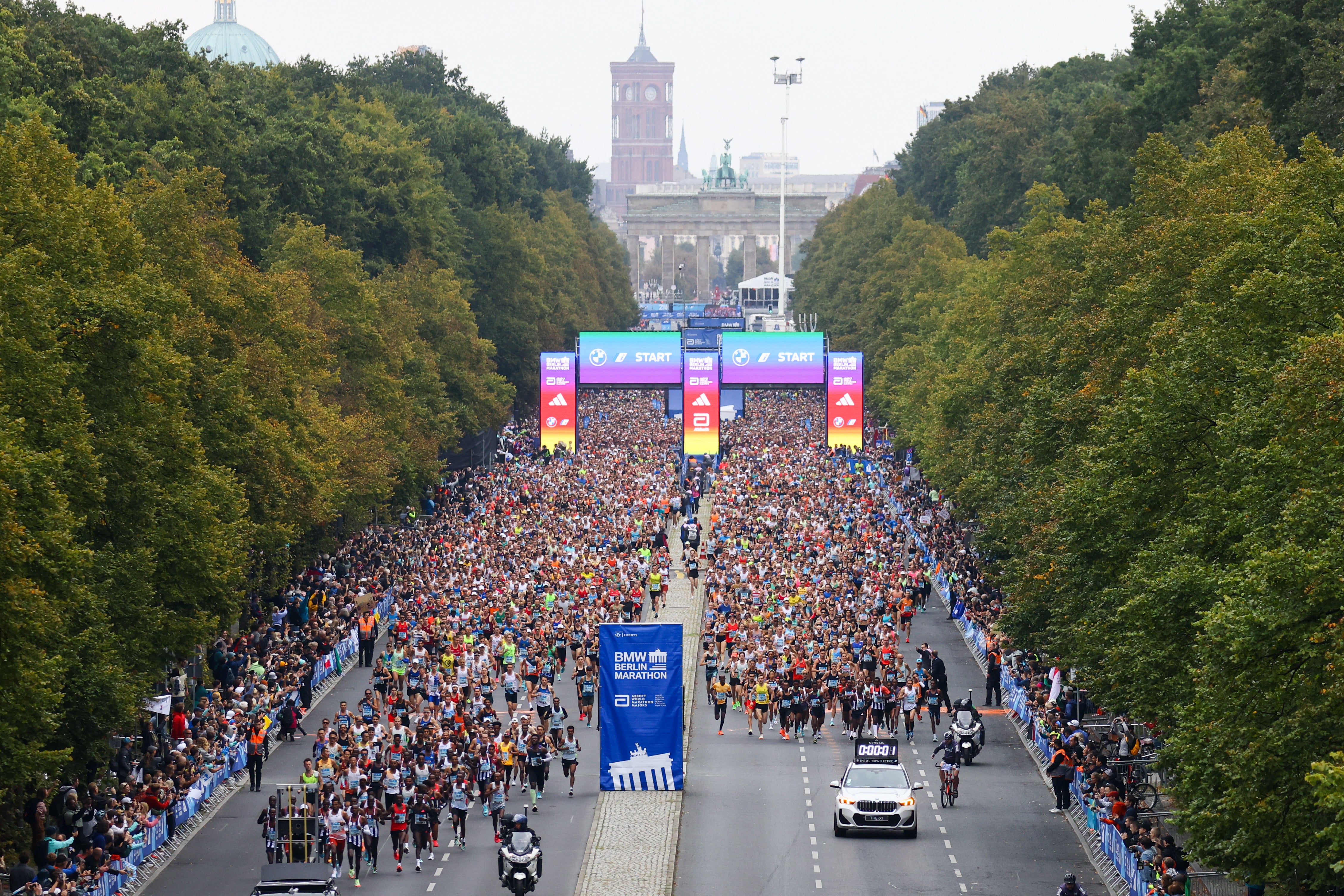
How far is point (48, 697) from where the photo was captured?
25875 mm

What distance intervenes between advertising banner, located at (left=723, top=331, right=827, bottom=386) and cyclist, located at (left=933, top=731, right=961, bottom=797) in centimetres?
4730

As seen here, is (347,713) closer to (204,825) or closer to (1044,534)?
(204,825)

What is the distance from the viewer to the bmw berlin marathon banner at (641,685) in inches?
1334

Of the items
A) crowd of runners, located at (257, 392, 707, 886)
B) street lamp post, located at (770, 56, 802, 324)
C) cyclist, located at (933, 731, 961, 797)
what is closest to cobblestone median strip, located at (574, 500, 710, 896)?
crowd of runners, located at (257, 392, 707, 886)

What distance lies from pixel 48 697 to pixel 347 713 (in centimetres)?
1155

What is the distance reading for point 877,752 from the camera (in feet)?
109

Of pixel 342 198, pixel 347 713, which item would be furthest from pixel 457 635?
pixel 342 198

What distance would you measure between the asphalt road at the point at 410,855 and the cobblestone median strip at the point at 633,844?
0.22 meters

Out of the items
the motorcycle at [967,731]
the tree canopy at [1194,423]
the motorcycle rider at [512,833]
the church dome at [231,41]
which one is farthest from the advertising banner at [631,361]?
the church dome at [231,41]

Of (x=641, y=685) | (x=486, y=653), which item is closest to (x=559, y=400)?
(x=486, y=653)

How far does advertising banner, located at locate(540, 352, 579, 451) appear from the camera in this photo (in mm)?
78812

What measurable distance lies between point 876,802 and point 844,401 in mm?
48098

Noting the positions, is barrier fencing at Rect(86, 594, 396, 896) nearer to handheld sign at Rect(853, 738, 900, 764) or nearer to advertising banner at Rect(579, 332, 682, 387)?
handheld sign at Rect(853, 738, 900, 764)

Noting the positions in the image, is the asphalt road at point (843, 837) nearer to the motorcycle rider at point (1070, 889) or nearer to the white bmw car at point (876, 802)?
the white bmw car at point (876, 802)
